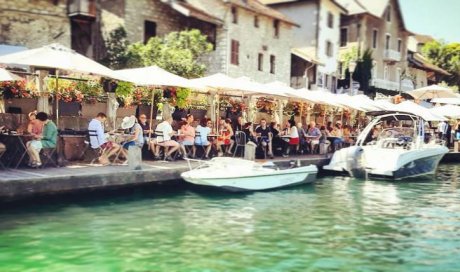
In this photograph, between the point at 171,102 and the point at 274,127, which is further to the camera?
the point at 274,127

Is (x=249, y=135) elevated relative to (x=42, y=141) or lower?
elevated

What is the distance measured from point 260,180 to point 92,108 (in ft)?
19.0

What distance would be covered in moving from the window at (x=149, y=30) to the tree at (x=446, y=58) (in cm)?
4568

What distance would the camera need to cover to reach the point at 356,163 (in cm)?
1886

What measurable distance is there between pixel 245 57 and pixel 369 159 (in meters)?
19.6

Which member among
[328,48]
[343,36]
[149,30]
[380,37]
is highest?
[380,37]

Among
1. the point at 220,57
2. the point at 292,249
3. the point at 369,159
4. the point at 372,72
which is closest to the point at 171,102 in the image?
the point at 369,159

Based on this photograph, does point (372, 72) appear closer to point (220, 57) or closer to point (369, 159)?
point (220, 57)

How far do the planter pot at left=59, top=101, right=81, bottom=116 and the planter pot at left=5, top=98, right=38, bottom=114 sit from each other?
0.93 m

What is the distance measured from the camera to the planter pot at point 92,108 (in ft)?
53.3

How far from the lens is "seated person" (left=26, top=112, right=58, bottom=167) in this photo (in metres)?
12.7

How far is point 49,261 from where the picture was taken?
794 centimetres

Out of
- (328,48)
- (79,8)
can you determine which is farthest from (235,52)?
(328,48)

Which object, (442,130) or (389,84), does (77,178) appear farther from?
(389,84)
